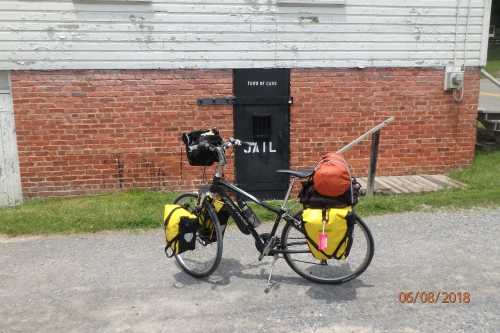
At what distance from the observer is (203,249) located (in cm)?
432

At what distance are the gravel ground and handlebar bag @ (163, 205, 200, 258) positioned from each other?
0.33 m

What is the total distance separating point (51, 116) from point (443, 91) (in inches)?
246

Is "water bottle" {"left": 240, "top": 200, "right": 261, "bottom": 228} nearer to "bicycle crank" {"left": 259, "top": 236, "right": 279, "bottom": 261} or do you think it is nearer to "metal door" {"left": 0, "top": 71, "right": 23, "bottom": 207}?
"bicycle crank" {"left": 259, "top": 236, "right": 279, "bottom": 261}

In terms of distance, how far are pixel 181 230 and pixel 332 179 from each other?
1.35 meters

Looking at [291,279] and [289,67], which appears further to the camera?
[289,67]

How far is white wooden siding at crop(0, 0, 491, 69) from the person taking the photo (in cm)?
673

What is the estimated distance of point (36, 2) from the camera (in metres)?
6.61

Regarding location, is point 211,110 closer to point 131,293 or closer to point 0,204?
point 0,204

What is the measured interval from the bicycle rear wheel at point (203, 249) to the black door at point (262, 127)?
3.23 metres

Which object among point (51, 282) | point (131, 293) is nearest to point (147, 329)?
point (131, 293)
